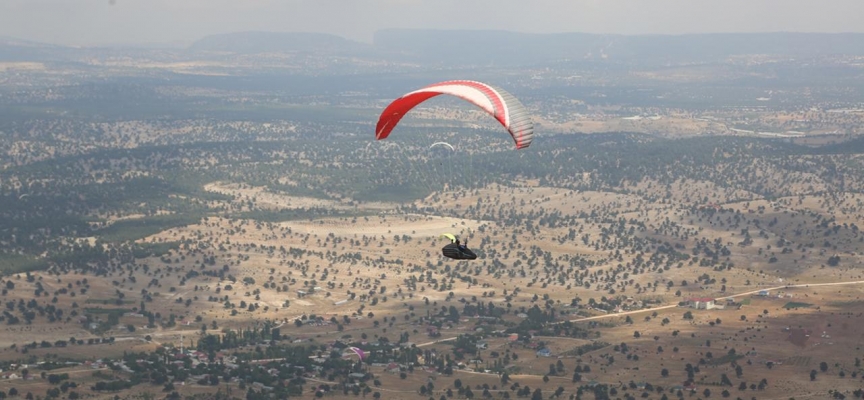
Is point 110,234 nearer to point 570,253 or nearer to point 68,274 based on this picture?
point 68,274

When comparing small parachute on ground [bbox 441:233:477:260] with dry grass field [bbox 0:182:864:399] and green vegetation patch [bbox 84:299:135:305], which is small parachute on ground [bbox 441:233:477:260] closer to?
dry grass field [bbox 0:182:864:399]

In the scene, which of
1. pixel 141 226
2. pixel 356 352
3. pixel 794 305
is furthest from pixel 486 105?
pixel 141 226

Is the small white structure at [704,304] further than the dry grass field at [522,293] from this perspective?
Yes

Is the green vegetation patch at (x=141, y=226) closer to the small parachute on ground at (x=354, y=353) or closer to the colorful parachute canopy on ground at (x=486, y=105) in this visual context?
the small parachute on ground at (x=354, y=353)

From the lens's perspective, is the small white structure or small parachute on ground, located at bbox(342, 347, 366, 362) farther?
the small white structure

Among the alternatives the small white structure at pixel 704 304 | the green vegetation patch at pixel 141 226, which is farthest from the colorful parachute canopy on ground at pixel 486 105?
the green vegetation patch at pixel 141 226

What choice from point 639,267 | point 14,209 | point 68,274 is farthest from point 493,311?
point 14,209

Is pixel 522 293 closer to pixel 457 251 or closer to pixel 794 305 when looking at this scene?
pixel 794 305

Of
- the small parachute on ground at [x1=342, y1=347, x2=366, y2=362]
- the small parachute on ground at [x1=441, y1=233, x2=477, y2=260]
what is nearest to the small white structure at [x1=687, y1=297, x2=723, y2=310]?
the small parachute on ground at [x1=342, y1=347, x2=366, y2=362]
